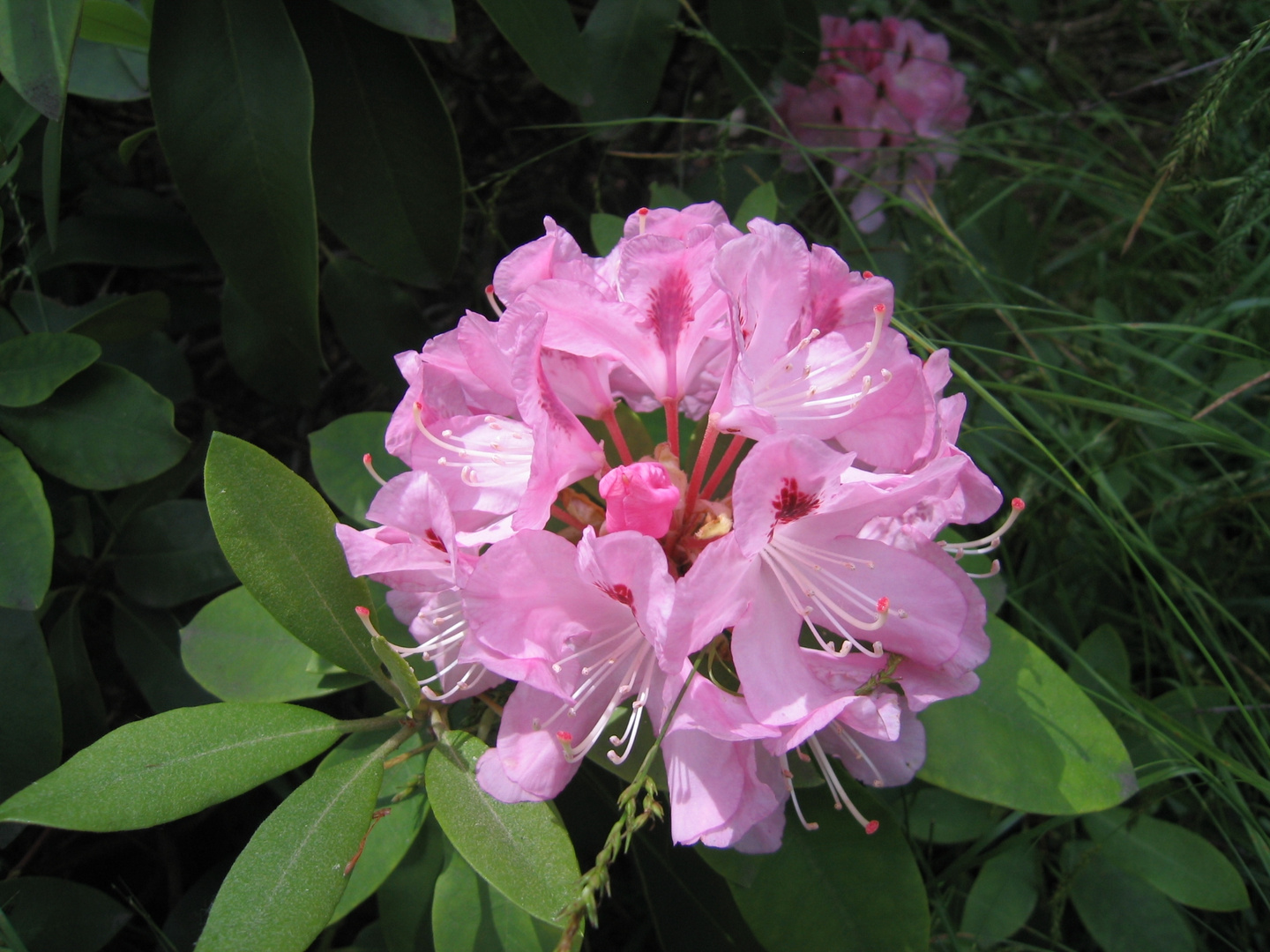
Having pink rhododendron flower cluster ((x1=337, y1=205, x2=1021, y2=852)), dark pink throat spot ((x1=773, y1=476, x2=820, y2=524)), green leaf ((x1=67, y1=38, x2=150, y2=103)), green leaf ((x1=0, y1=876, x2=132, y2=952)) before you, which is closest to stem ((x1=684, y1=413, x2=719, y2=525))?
pink rhododendron flower cluster ((x1=337, y1=205, x2=1021, y2=852))

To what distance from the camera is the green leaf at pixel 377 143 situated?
1229mm

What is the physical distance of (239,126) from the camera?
108cm

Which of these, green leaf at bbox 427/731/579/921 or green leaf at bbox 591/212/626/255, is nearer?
green leaf at bbox 427/731/579/921

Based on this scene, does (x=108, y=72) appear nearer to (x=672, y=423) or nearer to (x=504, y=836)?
(x=672, y=423)

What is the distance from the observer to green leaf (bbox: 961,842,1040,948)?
45.6 inches

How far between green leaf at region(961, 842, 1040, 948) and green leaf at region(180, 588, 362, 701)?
89 centimetres

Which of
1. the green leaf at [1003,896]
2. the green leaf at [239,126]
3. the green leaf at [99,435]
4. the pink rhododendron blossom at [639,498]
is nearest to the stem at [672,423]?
the pink rhododendron blossom at [639,498]

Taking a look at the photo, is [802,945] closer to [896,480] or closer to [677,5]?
[896,480]

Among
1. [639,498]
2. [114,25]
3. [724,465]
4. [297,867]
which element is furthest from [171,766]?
[114,25]

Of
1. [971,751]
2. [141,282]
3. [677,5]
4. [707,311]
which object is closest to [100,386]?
[141,282]

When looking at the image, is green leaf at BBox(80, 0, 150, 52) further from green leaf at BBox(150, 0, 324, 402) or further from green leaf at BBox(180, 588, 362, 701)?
green leaf at BBox(180, 588, 362, 701)

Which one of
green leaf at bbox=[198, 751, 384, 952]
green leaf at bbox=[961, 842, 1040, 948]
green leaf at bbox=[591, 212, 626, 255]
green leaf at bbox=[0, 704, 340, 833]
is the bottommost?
green leaf at bbox=[961, 842, 1040, 948]

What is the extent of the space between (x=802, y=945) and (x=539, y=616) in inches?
19.8

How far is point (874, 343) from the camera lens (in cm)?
87
